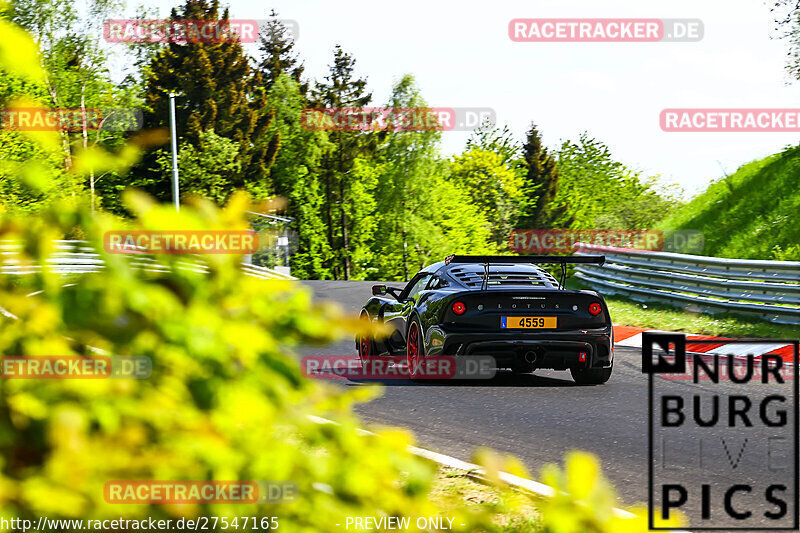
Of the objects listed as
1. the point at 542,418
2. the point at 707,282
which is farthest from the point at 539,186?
the point at 542,418

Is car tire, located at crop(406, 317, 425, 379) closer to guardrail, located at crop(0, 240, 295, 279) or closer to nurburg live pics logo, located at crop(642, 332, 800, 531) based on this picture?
nurburg live pics logo, located at crop(642, 332, 800, 531)

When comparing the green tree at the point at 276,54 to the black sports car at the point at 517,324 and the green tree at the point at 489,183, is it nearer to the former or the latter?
the green tree at the point at 489,183

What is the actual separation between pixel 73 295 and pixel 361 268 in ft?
227

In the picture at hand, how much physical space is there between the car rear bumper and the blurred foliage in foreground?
24.9 ft

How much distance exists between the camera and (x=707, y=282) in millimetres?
16906

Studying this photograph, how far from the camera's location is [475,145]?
3499 inches

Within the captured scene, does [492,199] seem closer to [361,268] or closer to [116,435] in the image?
[361,268]

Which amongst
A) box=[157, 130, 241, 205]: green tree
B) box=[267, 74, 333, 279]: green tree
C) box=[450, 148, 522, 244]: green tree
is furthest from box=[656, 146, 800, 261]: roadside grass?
box=[450, 148, 522, 244]: green tree

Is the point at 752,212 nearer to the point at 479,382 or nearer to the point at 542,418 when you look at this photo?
the point at 479,382

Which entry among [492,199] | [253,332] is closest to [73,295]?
[253,332]

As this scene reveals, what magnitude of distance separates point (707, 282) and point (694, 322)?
5.20 feet

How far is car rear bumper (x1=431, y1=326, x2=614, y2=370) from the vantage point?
930cm

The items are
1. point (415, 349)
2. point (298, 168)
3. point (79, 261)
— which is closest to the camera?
point (79, 261)

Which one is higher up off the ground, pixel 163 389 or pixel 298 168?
pixel 298 168
